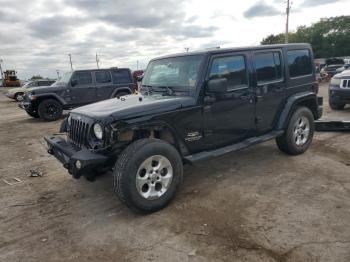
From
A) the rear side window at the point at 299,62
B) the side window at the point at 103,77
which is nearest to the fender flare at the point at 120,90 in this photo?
the side window at the point at 103,77

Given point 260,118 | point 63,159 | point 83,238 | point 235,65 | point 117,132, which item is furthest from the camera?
point 260,118

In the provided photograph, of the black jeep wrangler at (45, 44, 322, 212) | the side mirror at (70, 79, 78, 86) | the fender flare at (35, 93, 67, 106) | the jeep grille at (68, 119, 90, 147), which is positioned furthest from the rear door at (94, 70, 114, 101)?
the jeep grille at (68, 119, 90, 147)

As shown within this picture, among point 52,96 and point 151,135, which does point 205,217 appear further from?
point 52,96

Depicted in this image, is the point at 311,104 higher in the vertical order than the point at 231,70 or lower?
lower

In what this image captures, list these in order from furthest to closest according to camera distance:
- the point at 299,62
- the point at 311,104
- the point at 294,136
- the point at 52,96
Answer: the point at 52,96 → the point at 311,104 → the point at 299,62 → the point at 294,136

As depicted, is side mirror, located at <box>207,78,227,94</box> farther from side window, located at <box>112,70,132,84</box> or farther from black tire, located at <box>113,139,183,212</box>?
side window, located at <box>112,70,132,84</box>

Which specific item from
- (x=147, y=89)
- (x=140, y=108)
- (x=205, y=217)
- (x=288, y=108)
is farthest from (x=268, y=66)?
(x=205, y=217)

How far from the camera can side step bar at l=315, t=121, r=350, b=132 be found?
7367mm

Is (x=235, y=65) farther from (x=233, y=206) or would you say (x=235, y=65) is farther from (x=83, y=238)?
(x=83, y=238)

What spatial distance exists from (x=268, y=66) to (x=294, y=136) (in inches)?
52.2

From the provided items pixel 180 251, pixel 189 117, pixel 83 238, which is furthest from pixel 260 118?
pixel 83 238

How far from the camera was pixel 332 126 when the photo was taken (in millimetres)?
7539

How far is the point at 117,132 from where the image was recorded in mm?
3883

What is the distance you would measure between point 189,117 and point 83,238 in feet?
6.37
